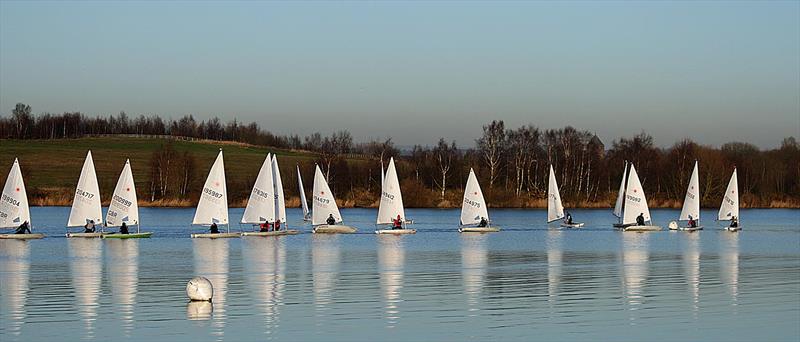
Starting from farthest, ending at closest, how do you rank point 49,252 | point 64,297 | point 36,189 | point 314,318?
point 36,189 → point 49,252 → point 64,297 → point 314,318

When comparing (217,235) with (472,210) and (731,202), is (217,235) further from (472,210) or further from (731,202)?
(731,202)

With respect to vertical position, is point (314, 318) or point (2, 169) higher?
point (2, 169)

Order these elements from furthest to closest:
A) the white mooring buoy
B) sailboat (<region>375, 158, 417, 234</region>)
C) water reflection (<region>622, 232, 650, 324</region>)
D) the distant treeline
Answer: the distant treeline < sailboat (<region>375, 158, 417, 234</region>) < water reflection (<region>622, 232, 650, 324</region>) < the white mooring buoy

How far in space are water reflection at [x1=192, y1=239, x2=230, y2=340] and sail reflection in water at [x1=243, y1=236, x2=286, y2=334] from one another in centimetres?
77

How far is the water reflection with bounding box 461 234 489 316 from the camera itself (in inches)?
1176

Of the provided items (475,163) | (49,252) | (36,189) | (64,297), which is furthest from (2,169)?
(64,297)

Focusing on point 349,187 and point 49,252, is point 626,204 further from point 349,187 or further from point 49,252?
point 349,187

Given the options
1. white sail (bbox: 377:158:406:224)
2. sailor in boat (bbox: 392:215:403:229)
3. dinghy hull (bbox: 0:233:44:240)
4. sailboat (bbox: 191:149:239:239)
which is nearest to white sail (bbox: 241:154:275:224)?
sailboat (bbox: 191:149:239:239)

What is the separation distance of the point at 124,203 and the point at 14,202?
4.81 m

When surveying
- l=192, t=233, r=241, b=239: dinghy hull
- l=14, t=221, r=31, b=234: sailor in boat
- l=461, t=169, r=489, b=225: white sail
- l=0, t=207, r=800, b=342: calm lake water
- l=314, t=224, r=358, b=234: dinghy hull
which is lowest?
l=0, t=207, r=800, b=342: calm lake water

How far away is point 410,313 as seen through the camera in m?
26.7

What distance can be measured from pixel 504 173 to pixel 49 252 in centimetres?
6728

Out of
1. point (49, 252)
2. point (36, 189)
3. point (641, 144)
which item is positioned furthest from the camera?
point (641, 144)

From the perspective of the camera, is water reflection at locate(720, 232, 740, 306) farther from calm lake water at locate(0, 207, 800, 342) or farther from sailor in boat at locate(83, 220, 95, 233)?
sailor in boat at locate(83, 220, 95, 233)
